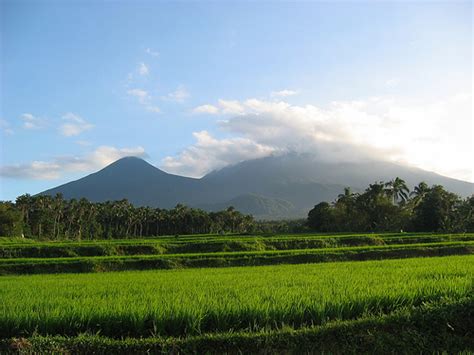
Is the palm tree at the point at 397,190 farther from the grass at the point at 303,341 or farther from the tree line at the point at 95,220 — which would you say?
the grass at the point at 303,341

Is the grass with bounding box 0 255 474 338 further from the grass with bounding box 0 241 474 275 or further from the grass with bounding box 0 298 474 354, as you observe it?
the grass with bounding box 0 241 474 275

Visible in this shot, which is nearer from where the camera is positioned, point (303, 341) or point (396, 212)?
point (303, 341)

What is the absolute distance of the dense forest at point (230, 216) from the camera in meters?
46.6

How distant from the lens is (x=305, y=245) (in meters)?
29.8

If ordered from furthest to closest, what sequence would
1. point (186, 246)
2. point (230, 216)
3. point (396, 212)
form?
point (230, 216) → point (396, 212) → point (186, 246)

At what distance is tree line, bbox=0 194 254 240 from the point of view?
56.7 metres

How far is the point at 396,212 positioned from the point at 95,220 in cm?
4645

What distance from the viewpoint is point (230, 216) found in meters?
77.4

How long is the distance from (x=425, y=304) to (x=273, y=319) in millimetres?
2779

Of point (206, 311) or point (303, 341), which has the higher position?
point (206, 311)

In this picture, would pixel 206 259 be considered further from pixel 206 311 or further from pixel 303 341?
pixel 303 341

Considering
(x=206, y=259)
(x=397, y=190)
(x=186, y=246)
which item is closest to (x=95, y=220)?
(x=186, y=246)

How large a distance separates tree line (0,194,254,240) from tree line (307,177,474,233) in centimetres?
2281

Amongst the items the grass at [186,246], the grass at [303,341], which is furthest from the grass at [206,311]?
the grass at [186,246]
